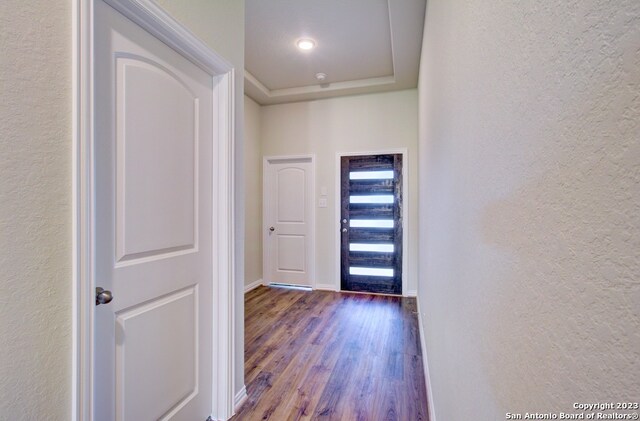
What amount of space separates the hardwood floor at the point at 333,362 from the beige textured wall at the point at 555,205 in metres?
1.35

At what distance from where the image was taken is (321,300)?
3.79 m

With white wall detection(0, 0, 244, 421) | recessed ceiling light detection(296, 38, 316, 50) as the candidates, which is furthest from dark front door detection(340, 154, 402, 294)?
white wall detection(0, 0, 244, 421)

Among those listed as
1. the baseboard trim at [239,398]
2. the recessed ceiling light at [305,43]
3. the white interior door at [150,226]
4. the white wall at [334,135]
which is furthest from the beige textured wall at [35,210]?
the white wall at [334,135]

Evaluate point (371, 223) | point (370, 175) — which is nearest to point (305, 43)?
point (370, 175)

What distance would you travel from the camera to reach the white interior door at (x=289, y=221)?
14.2 ft

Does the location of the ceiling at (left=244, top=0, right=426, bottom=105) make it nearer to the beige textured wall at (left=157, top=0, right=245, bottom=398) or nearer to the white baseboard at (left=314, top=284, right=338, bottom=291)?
the beige textured wall at (left=157, top=0, right=245, bottom=398)

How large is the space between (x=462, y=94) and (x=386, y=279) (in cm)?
343

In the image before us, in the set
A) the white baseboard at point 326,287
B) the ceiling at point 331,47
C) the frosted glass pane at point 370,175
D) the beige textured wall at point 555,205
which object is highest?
the ceiling at point 331,47

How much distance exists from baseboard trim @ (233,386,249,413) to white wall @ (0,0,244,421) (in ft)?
3.31

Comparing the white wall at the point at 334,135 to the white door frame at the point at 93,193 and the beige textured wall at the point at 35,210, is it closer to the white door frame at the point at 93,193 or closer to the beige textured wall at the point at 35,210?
the white door frame at the point at 93,193

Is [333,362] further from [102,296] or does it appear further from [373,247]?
[373,247]

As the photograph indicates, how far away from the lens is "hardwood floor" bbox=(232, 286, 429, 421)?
177cm

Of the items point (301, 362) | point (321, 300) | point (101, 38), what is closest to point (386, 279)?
point (321, 300)

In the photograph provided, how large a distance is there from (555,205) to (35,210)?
1204 millimetres
